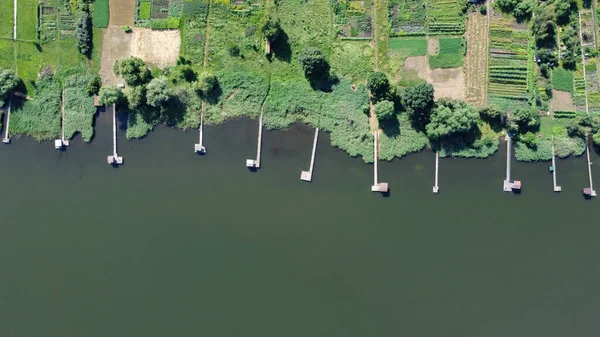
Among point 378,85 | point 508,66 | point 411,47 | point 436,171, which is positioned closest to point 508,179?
point 436,171

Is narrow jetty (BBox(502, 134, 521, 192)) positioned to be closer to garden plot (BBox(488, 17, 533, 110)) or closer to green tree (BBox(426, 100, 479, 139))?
garden plot (BBox(488, 17, 533, 110))

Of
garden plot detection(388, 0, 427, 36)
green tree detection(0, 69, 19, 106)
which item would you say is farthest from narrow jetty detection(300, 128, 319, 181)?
green tree detection(0, 69, 19, 106)

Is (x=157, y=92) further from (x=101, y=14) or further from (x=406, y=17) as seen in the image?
(x=406, y=17)

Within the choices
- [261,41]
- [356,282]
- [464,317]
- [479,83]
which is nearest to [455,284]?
[464,317]

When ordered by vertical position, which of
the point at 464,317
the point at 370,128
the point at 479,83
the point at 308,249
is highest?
the point at 479,83

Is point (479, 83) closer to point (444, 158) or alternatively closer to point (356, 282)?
point (444, 158)

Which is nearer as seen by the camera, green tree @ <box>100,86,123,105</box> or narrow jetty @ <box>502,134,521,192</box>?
green tree @ <box>100,86,123,105</box>
